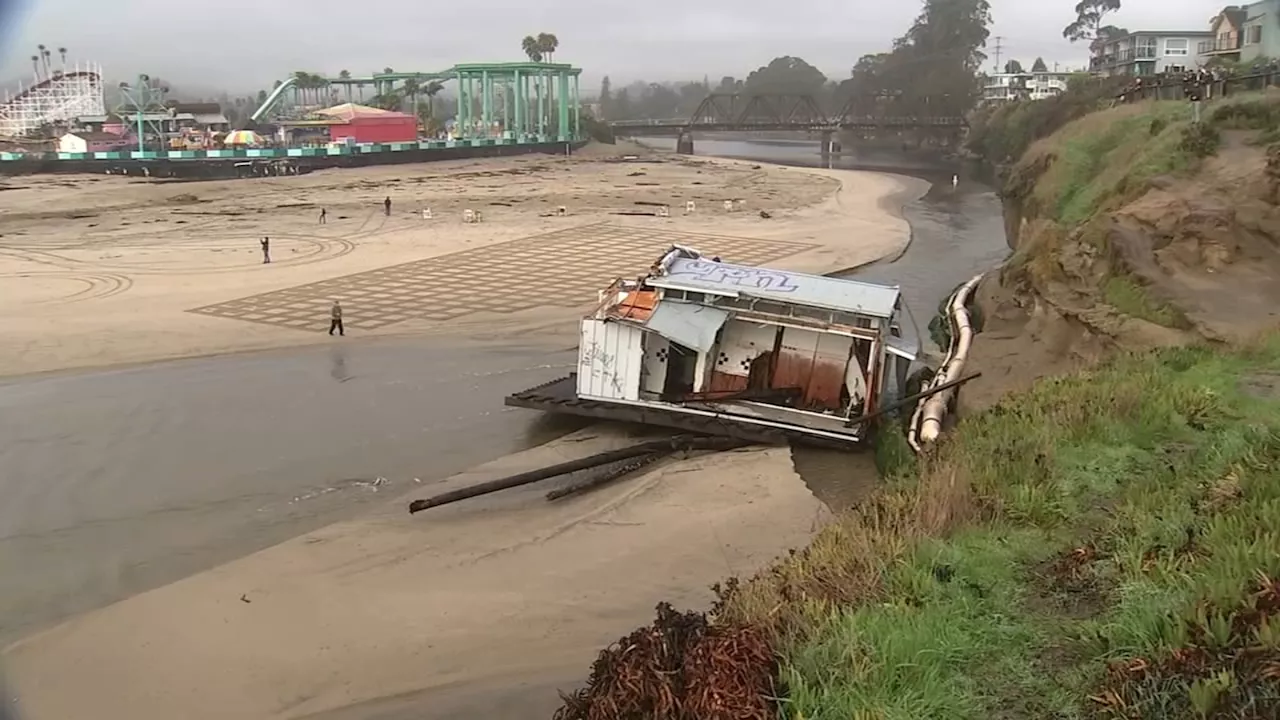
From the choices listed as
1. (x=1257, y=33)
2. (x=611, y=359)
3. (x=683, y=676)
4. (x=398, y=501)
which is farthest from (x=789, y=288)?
(x=1257, y=33)

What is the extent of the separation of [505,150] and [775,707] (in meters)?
110

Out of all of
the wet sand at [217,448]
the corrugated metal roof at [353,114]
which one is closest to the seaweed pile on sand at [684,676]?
the wet sand at [217,448]

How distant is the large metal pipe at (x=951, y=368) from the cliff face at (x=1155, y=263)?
387mm

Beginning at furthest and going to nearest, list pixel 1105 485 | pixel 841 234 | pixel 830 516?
pixel 841 234 < pixel 830 516 < pixel 1105 485

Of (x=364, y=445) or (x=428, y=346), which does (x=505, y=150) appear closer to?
(x=428, y=346)

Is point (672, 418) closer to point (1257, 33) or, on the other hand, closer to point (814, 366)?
point (814, 366)

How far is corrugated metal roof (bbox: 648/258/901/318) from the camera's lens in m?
18.1

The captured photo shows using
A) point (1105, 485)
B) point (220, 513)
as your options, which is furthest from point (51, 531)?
point (1105, 485)

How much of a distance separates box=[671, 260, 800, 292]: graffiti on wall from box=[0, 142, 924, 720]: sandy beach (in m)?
3.35

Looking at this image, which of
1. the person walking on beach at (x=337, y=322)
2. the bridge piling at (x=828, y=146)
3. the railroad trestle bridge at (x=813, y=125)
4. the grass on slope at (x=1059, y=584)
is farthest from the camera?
the railroad trestle bridge at (x=813, y=125)

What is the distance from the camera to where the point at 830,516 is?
1443cm

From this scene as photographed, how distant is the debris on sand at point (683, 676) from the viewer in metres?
6.34

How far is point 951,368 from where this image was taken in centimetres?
2084

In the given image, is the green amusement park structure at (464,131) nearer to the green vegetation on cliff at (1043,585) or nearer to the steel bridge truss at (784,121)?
the steel bridge truss at (784,121)
